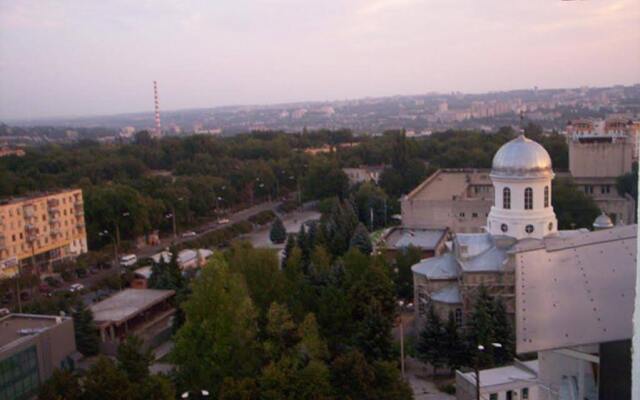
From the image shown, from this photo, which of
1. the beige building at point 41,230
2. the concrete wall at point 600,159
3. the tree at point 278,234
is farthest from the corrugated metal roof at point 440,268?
the concrete wall at point 600,159

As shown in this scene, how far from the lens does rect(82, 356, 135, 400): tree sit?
860 cm

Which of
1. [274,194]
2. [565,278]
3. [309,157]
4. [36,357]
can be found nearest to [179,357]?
[36,357]

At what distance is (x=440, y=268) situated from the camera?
45.7 ft

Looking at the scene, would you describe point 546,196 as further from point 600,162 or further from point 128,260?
point 600,162

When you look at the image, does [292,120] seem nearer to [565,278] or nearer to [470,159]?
[470,159]

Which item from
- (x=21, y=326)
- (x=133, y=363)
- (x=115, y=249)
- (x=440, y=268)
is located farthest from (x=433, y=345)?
(x=115, y=249)

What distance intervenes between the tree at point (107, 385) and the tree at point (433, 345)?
5436 millimetres

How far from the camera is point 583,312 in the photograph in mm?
4602

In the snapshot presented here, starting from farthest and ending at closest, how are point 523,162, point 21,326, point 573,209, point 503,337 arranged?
point 573,209 < point 523,162 < point 21,326 < point 503,337

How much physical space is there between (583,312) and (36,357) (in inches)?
384

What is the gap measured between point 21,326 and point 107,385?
4.60 m

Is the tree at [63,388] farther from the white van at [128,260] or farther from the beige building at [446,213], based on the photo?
the beige building at [446,213]

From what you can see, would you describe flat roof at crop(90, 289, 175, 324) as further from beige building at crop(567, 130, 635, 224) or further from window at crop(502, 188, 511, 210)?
beige building at crop(567, 130, 635, 224)

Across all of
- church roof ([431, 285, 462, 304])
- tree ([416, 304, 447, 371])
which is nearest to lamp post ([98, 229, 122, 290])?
church roof ([431, 285, 462, 304])
